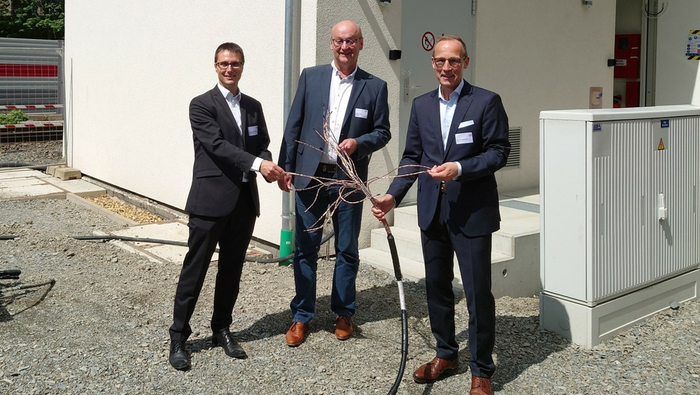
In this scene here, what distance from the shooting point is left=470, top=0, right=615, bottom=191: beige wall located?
28.3 ft

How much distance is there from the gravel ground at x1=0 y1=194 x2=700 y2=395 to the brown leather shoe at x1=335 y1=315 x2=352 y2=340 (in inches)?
2.3

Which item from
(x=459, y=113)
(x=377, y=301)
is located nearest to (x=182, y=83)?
(x=377, y=301)

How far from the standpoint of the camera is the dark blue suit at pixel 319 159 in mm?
5008

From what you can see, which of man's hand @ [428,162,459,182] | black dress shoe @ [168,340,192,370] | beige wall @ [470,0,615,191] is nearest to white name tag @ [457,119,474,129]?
man's hand @ [428,162,459,182]

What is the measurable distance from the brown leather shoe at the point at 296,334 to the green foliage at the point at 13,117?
14.0 meters

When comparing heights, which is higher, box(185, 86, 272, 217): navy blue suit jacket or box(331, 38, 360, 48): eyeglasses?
box(331, 38, 360, 48): eyeglasses

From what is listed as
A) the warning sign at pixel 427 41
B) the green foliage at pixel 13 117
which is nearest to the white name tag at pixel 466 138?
the warning sign at pixel 427 41

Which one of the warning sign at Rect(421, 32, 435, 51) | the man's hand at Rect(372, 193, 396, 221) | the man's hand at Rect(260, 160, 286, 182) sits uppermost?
the warning sign at Rect(421, 32, 435, 51)

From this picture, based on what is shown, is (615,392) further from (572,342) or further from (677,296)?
(677,296)

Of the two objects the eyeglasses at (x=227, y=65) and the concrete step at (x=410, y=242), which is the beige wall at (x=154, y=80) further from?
the eyeglasses at (x=227, y=65)

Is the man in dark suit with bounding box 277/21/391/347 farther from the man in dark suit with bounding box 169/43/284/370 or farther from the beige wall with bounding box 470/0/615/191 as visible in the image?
the beige wall with bounding box 470/0/615/191

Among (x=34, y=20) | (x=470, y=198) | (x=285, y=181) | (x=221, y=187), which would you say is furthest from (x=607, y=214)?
(x=34, y=20)

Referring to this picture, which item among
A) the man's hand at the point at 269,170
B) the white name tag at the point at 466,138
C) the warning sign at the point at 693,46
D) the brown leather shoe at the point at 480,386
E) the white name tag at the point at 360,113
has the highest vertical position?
the warning sign at the point at 693,46

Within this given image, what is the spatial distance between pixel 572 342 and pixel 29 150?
1361 centimetres
